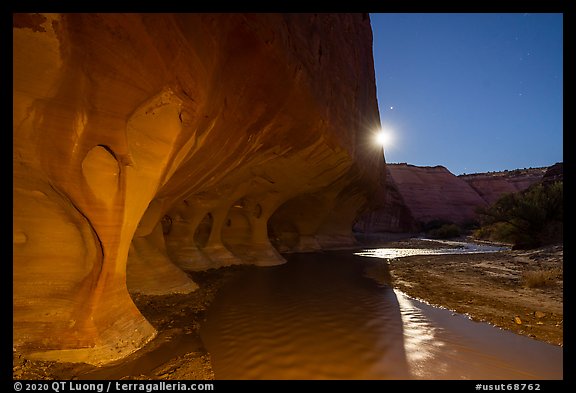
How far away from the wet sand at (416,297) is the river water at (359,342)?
30cm

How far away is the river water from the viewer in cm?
308

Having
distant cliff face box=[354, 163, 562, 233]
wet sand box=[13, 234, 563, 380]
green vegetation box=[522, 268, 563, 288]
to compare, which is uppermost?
distant cliff face box=[354, 163, 562, 233]

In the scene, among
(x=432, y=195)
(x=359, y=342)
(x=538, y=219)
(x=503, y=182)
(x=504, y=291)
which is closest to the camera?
(x=359, y=342)

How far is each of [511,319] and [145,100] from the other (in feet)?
23.1

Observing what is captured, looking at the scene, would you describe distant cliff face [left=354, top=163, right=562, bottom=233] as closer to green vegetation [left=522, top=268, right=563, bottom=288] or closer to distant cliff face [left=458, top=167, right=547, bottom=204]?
distant cliff face [left=458, top=167, right=547, bottom=204]

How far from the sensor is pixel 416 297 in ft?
21.2

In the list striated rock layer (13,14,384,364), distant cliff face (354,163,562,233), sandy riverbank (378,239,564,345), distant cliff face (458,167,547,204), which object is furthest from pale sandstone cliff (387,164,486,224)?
striated rock layer (13,14,384,364)

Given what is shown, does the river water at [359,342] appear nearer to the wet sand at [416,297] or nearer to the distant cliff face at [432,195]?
the wet sand at [416,297]

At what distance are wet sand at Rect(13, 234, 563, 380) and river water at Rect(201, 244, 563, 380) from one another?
0.30 m

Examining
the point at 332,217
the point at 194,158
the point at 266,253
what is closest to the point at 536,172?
the point at 332,217

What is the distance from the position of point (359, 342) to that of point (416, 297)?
3.36 meters

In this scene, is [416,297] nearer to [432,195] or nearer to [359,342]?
[359,342]

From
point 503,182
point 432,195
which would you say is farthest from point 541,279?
point 503,182
